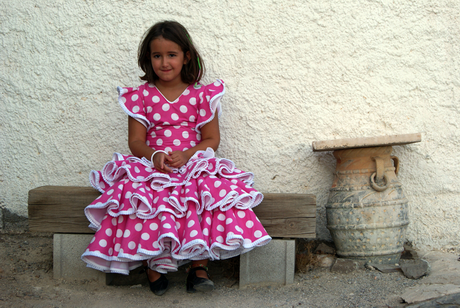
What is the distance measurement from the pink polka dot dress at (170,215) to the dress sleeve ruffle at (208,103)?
25 centimetres

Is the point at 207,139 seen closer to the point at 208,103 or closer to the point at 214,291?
the point at 208,103

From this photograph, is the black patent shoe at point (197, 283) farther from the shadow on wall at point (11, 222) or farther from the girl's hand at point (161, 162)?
the shadow on wall at point (11, 222)

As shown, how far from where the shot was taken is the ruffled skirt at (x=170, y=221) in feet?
6.32

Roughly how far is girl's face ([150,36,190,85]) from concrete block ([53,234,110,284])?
101 cm

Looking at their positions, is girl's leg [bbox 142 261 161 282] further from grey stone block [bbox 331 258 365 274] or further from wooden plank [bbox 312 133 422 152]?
wooden plank [bbox 312 133 422 152]

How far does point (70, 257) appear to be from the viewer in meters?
2.24

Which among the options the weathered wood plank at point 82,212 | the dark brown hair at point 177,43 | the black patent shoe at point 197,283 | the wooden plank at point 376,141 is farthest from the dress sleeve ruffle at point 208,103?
the black patent shoe at point 197,283

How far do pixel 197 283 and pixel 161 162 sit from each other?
25.2 inches

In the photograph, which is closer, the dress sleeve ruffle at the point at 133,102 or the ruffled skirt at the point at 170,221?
the ruffled skirt at the point at 170,221

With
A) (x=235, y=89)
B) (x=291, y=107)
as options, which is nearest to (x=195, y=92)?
(x=235, y=89)

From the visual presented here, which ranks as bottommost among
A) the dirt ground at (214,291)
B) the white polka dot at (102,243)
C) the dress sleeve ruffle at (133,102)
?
the dirt ground at (214,291)

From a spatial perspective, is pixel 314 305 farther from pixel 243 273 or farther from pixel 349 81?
pixel 349 81

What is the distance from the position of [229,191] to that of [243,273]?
0.50 m

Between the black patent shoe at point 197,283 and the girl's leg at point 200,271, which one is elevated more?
the girl's leg at point 200,271
